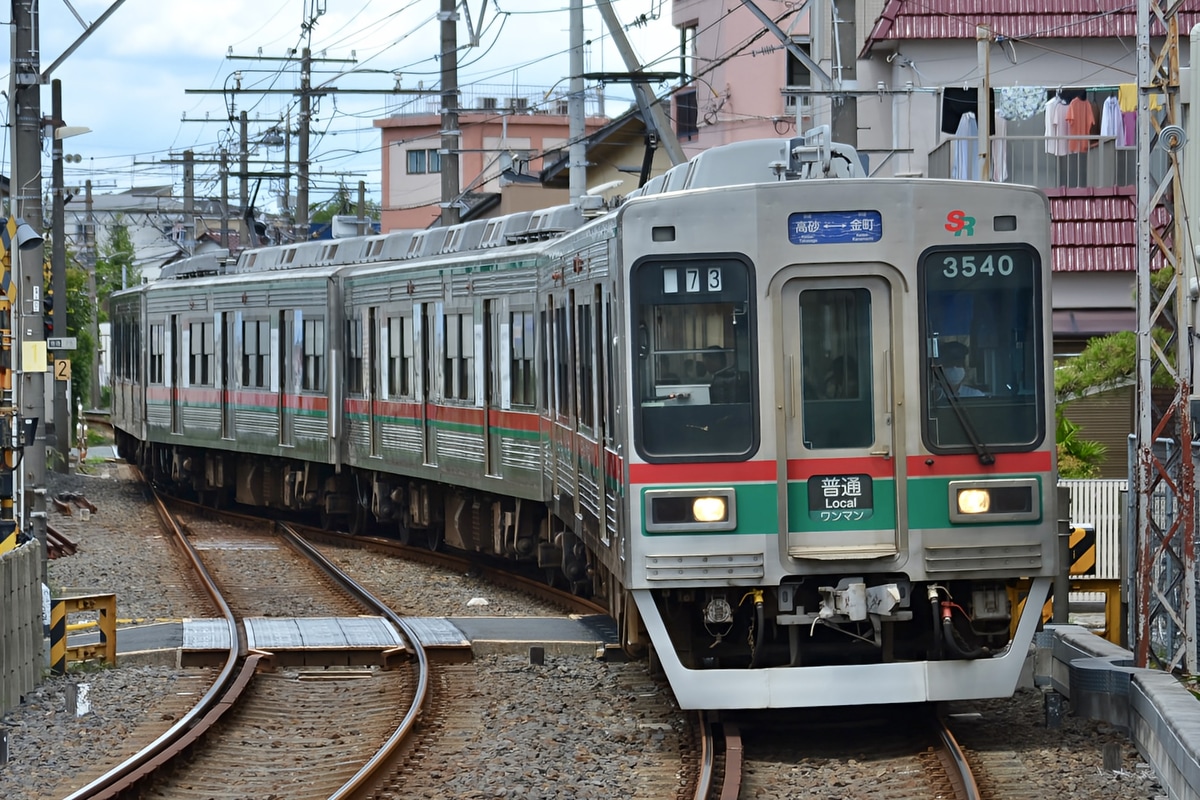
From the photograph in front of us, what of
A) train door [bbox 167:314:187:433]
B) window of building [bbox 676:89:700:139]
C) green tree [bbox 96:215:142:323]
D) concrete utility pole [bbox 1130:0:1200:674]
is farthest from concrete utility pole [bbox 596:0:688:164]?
green tree [bbox 96:215:142:323]

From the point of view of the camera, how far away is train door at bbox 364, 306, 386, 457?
60.7 feet

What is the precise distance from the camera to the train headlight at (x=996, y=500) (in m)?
8.49

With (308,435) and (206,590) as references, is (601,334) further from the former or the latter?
(308,435)

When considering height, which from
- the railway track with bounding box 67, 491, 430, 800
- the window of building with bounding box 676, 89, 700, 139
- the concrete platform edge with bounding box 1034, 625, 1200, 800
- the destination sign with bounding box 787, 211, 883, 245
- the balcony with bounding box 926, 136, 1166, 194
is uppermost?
the window of building with bounding box 676, 89, 700, 139

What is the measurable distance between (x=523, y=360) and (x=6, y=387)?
4063 mm

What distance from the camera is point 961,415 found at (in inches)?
336

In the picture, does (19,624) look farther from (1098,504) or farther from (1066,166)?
→ (1066,166)

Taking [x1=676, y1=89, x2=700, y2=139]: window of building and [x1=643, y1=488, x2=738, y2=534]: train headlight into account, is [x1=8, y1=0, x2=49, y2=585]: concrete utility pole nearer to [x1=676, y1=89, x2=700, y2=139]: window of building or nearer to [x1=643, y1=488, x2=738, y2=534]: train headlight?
[x1=643, y1=488, x2=738, y2=534]: train headlight

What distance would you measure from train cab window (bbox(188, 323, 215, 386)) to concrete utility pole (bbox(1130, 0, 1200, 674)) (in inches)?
600

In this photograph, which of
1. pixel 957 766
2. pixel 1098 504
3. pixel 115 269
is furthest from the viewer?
pixel 115 269

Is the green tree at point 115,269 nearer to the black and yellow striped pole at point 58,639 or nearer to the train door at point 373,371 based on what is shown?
the train door at point 373,371

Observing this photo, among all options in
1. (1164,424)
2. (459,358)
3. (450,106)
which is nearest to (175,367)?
(450,106)

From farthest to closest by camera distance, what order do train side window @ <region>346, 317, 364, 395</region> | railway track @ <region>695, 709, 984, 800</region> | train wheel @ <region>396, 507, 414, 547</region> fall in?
1. train side window @ <region>346, 317, 364, 395</region>
2. train wheel @ <region>396, 507, 414, 547</region>
3. railway track @ <region>695, 709, 984, 800</region>

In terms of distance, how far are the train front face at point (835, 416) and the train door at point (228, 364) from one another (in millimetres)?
14173
